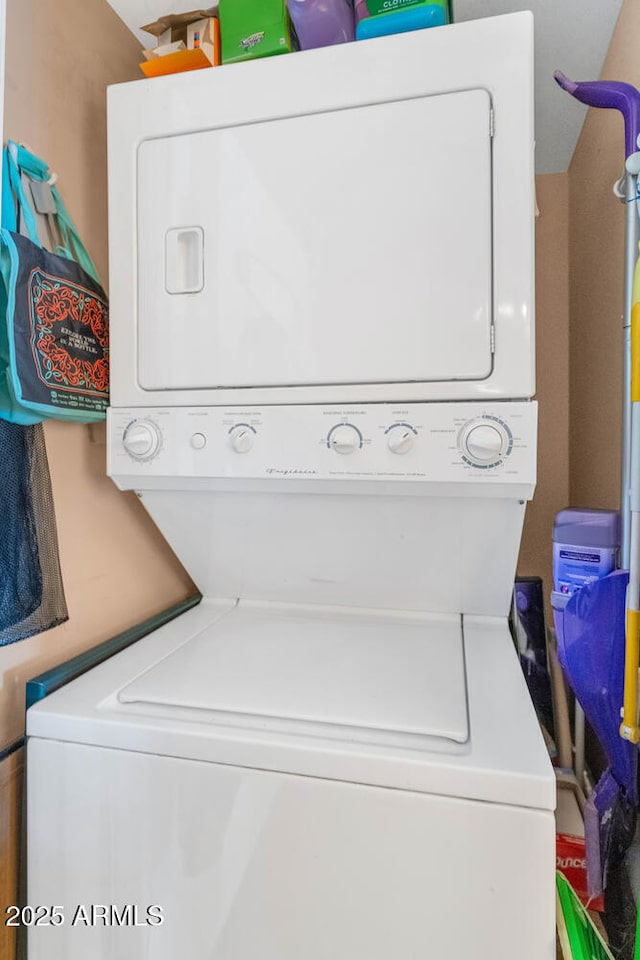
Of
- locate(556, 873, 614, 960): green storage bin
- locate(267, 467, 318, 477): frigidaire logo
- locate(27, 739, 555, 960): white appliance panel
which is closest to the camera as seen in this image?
locate(27, 739, 555, 960): white appliance panel

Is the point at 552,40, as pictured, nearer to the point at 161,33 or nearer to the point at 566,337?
the point at 566,337

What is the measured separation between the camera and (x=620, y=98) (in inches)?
44.0

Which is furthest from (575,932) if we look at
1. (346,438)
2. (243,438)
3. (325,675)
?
(243,438)

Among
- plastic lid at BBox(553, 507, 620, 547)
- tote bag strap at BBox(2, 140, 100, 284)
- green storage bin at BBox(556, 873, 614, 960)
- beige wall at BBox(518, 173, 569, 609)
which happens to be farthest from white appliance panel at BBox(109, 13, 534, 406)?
beige wall at BBox(518, 173, 569, 609)

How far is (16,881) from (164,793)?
50 centimetres

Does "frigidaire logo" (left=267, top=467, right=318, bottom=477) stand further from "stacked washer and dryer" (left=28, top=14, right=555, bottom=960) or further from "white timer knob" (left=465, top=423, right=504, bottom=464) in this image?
"white timer knob" (left=465, top=423, right=504, bottom=464)

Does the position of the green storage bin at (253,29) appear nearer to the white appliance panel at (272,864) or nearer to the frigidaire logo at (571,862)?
the white appliance panel at (272,864)

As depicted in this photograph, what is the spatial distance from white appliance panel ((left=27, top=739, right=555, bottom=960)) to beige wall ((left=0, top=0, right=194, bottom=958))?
0.70ft

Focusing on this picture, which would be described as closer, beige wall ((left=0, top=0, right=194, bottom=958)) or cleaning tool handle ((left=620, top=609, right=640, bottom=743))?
cleaning tool handle ((left=620, top=609, right=640, bottom=743))

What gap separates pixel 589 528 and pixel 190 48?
5.23ft

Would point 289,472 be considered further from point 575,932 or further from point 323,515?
point 575,932

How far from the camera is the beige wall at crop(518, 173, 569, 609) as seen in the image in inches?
80.0

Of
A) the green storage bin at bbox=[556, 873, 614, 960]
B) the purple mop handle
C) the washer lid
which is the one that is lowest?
the green storage bin at bbox=[556, 873, 614, 960]

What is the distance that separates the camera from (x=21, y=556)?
44.9 inches
